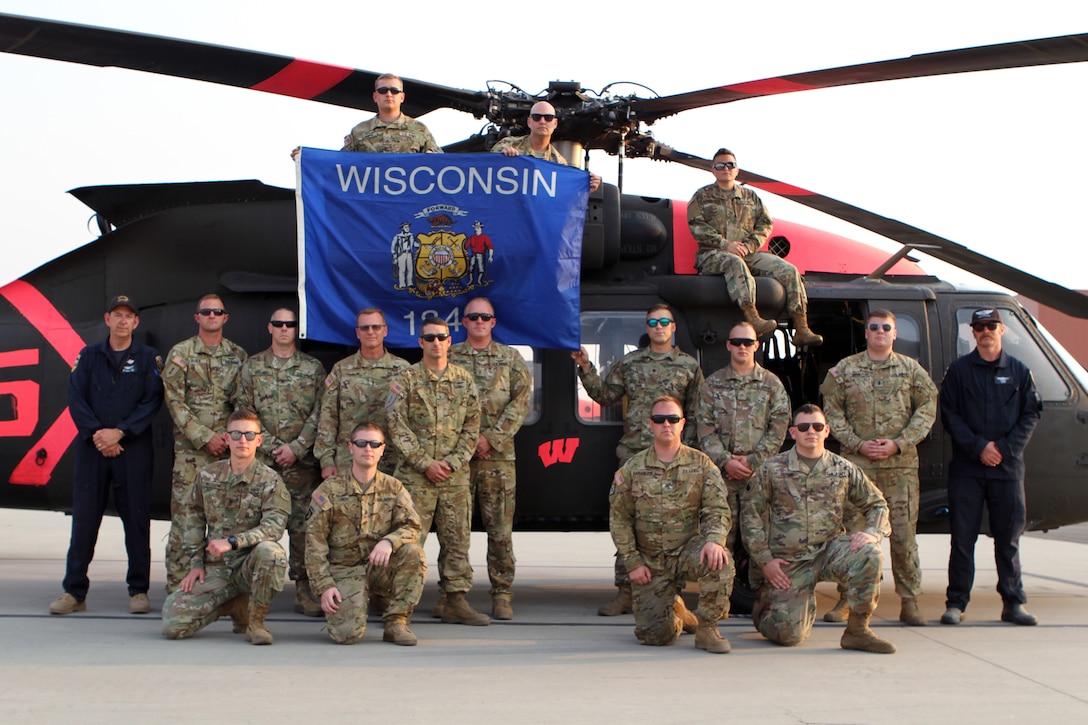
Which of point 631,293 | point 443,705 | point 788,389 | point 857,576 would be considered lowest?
point 443,705

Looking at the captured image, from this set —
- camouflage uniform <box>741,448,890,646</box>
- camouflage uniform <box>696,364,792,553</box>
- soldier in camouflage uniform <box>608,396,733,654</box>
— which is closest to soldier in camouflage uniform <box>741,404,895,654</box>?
camouflage uniform <box>741,448,890,646</box>

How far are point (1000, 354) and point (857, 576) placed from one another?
212 centimetres

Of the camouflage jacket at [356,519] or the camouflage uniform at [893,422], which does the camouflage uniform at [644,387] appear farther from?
the camouflage jacket at [356,519]

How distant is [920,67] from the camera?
640cm

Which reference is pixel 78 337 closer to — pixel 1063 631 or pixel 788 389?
pixel 788 389

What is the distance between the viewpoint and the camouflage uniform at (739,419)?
23.2 feet

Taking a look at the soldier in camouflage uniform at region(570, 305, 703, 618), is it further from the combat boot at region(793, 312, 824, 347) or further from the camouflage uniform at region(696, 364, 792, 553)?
the combat boot at region(793, 312, 824, 347)

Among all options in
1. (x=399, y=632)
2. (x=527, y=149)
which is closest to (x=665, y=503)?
(x=399, y=632)

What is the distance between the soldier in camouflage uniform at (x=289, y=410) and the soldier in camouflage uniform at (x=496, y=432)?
0.99m

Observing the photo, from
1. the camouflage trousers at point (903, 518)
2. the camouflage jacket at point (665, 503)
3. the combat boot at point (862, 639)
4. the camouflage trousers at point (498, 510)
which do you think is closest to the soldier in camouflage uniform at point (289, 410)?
the camouflage trousers at point (498, 510)

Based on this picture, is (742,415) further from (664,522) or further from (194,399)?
(194,399)

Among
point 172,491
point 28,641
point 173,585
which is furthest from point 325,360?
point 28,641

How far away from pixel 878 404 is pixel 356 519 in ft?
11.0

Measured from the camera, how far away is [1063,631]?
698cm
